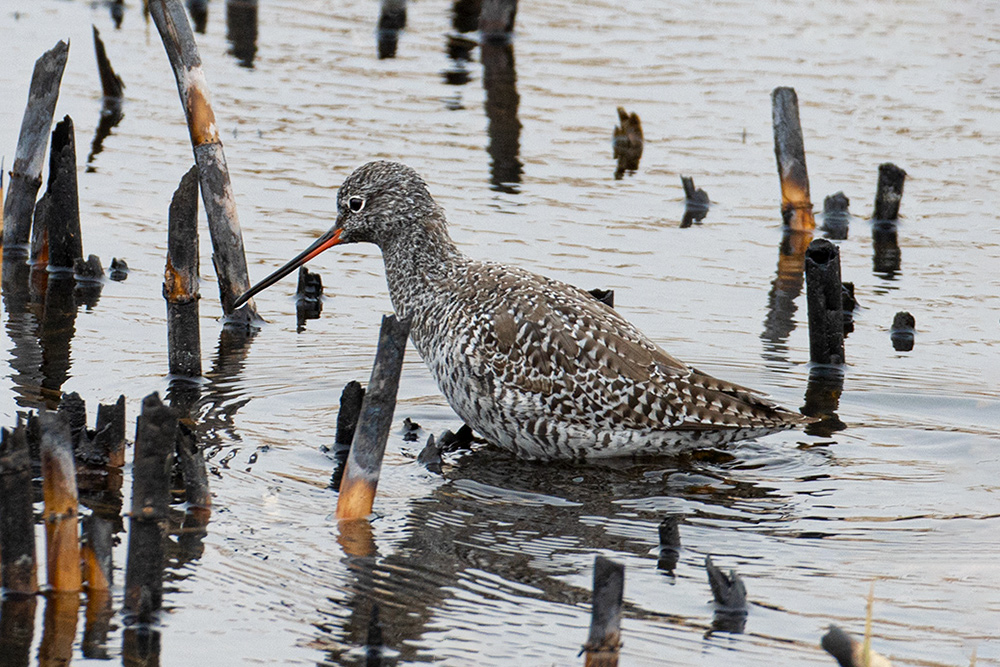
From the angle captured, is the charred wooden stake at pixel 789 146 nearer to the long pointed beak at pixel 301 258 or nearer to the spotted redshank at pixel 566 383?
the spotted redshank at pixel 566 383

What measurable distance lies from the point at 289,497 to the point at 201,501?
0.51m

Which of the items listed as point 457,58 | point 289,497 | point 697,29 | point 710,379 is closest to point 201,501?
point 289,497

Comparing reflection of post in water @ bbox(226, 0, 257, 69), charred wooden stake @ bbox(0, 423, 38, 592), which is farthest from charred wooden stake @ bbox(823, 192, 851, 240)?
charred wooden stake @ bbox(0, 423, 38, 592)

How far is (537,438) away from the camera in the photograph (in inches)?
310

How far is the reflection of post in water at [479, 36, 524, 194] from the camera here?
13.1 metres

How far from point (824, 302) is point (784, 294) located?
176cm

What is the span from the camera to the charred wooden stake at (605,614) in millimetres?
4809

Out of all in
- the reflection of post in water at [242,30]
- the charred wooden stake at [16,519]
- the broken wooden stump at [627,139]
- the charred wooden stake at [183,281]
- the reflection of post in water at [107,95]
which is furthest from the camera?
the reflection of post in water at [242,30]

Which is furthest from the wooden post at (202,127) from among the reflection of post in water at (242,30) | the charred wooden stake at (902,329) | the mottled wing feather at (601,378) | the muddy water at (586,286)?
the reflection of post in water at (242,30)

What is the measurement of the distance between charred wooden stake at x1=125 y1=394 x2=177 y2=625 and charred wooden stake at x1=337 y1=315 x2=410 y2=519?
1037 millimetres

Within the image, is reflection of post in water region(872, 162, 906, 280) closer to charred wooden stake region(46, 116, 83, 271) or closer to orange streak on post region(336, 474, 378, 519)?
charred wooden stake region(46, 116, 83, 271)

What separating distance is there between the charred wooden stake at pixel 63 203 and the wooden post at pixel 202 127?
966 millimetres

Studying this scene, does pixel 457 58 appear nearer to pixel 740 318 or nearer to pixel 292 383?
pixel 740 318

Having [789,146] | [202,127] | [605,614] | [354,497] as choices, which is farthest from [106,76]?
[605,614]
